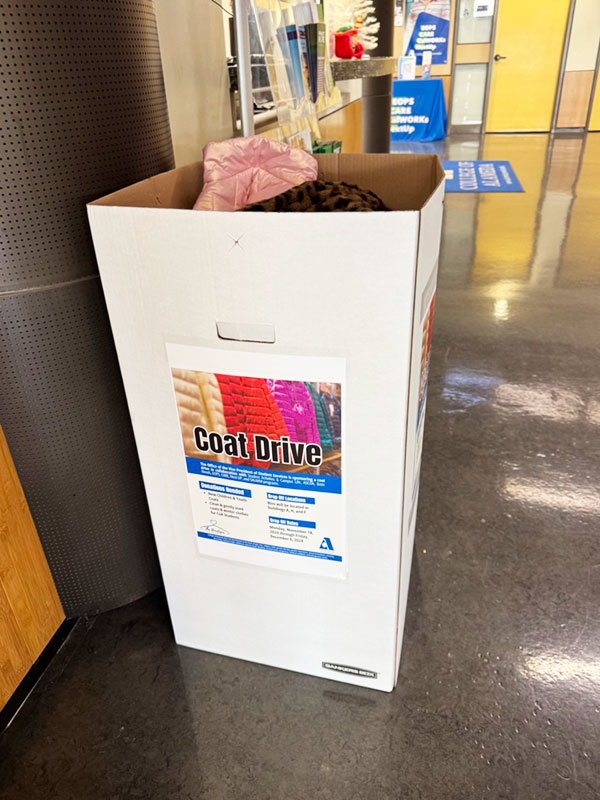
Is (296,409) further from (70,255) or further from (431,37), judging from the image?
(431,37)

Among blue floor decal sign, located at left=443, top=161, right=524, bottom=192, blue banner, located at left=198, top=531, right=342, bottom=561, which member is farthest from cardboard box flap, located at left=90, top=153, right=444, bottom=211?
blue floor decal sign, located at left=443, top=161, right=524, bottom=192

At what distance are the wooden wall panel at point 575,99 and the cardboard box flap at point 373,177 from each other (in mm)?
10193

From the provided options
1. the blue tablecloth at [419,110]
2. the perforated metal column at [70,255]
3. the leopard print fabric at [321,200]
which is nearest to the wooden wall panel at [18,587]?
the perforated metal column at [70,255]

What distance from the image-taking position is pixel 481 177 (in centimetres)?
649

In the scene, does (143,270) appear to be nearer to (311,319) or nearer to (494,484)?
(311,319)

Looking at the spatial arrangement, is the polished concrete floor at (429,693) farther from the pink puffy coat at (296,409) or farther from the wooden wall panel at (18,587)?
the pink puffy coat at (296,409)

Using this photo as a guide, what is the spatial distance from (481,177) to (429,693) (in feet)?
20.7

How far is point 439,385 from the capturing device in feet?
8.15

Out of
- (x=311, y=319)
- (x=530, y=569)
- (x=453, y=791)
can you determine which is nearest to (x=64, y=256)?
(x=311, y=319)

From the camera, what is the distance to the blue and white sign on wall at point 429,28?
938 centimetres

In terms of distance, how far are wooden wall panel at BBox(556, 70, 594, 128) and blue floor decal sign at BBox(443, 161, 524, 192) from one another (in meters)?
3.39

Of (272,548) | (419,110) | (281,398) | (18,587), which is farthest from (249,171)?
(419,110)

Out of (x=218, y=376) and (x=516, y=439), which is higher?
(x=218, y=376)

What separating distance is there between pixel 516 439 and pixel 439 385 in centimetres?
47
